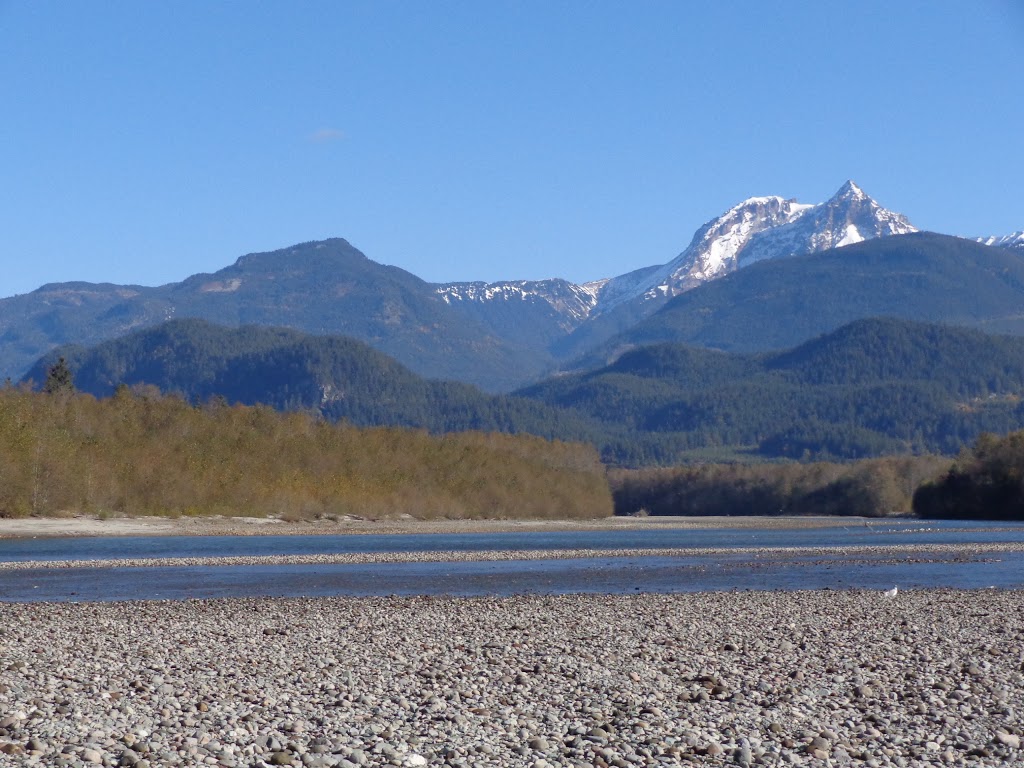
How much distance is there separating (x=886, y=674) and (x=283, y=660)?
9737 millimetres

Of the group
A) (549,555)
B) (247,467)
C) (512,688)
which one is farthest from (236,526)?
(512,688)

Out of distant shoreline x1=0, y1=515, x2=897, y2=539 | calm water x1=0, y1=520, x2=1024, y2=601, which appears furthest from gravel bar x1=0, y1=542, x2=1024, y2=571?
distant shoreline x1=0, y1=515, x2=897, y2=539

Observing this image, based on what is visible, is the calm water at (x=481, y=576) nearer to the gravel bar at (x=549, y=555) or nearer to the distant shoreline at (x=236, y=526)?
the gravel bar at (x=549, y=555)

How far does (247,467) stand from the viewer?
113750 mm

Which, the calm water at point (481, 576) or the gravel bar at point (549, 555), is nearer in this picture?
the calm water at point (481, 576)

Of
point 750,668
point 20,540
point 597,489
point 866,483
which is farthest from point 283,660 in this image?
point 866,483

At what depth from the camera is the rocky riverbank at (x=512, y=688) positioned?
14.4 meters

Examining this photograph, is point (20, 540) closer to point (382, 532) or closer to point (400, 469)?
point (382, 532)

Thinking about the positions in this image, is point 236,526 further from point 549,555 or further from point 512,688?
point 512,688

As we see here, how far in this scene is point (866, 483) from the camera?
19912cm

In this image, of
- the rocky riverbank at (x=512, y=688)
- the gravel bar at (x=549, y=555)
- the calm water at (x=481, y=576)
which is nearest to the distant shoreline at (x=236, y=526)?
the calm water at (x=481, y=576)

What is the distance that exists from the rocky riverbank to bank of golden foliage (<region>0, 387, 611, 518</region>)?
208ft

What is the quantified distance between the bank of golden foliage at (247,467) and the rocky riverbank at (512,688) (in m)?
63.5

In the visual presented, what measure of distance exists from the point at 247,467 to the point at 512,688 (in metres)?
98.0
